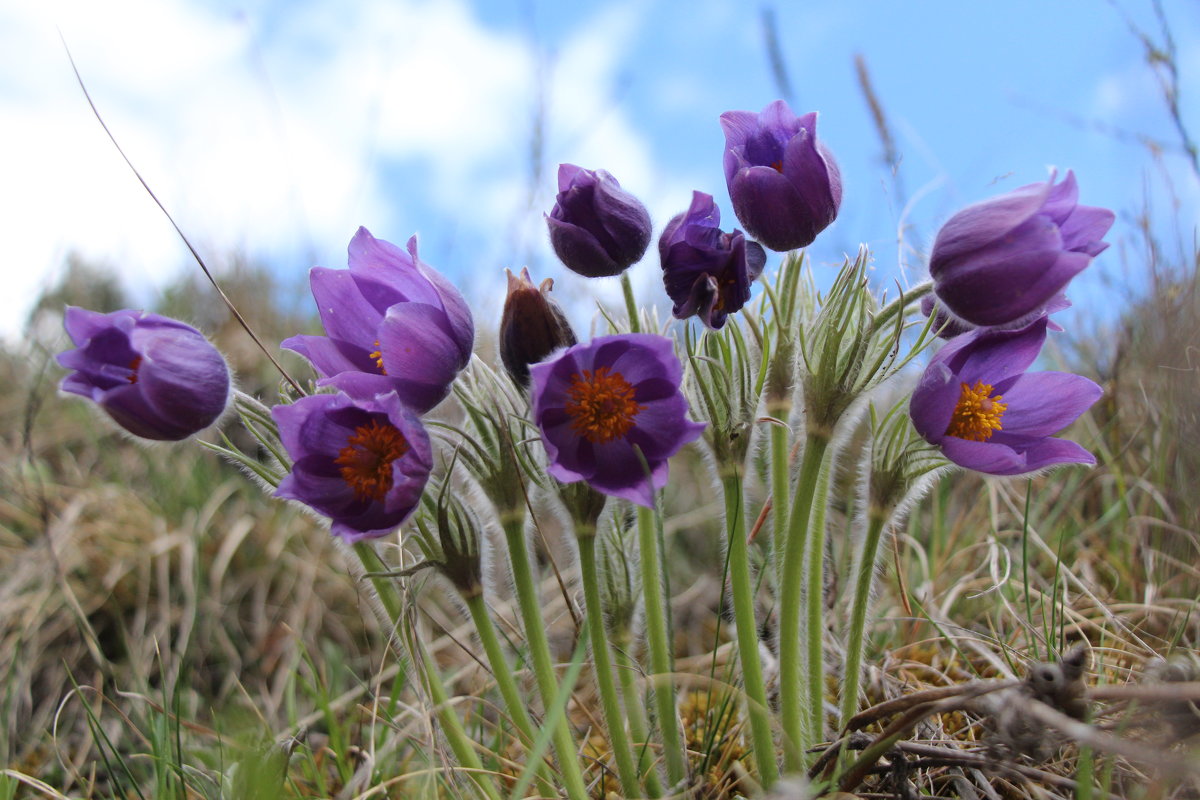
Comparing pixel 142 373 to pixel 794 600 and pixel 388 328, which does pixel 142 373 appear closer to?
pixel 388 328

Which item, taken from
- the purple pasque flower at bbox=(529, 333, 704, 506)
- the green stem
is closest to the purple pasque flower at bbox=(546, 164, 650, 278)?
the green stem

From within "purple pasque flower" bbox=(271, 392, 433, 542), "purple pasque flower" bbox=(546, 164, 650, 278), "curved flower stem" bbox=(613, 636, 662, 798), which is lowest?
"curved flower stem" bbox=(613, 636, 662, 798)

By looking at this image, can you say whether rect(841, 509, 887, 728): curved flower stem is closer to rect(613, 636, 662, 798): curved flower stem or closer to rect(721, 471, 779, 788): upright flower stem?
rect(721, 471, 779, 788): upright flower stem

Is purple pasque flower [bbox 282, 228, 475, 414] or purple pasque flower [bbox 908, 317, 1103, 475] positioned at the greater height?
purple pasque flower [bbox 282, 228, 475, 414]

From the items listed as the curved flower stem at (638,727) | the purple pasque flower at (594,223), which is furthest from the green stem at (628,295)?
the curved flower stem at (638,727)

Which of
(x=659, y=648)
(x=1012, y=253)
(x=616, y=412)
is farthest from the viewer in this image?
(x=659, y=648)

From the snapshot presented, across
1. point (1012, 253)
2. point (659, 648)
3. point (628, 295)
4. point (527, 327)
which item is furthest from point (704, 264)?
point (659, 648)

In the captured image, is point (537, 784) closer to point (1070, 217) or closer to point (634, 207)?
point (634, 207)
